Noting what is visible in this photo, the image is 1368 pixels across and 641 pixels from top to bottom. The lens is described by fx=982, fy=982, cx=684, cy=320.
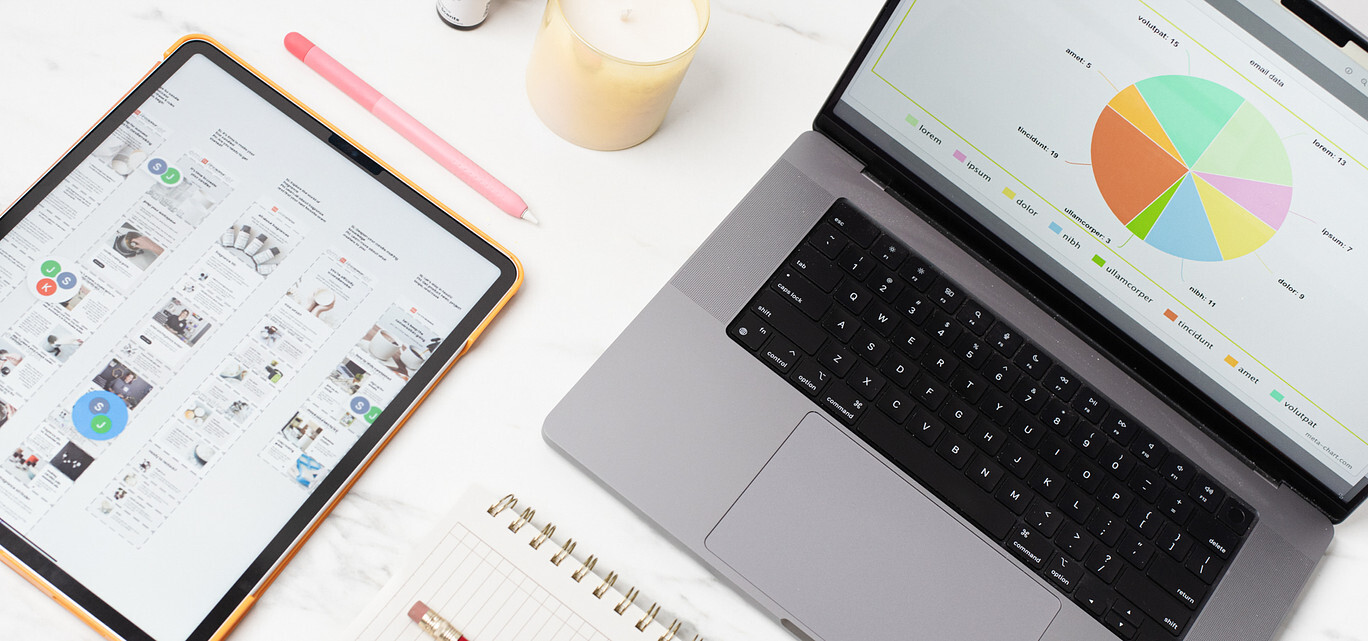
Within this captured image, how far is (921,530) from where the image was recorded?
645mm

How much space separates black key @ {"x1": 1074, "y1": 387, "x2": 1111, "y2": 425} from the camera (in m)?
0.69

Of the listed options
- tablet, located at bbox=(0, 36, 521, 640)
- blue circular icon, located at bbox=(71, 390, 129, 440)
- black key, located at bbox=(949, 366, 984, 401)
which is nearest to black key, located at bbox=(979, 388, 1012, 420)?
black key, located at bbox=(949, 366, 984, 401)

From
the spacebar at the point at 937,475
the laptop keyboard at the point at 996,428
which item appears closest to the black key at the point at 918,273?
the laptop keyboard at the point at 996,428

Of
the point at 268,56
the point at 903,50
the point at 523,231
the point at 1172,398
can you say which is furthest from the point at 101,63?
the point at 1172,398

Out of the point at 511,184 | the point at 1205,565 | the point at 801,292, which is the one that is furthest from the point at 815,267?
the point at 1205,565

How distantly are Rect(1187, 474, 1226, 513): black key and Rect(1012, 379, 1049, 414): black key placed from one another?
0.12 m

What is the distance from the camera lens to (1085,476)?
668mm

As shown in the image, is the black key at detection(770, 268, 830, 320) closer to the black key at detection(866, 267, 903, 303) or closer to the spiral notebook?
the black key at detection(866, 267, 903, 303)

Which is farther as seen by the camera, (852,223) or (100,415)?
(852,223)

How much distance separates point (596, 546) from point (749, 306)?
0.19 metres

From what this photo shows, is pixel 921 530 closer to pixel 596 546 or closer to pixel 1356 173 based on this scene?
pixel 596 546

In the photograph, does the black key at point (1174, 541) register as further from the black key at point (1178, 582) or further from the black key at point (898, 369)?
the black key at point (898, 369)

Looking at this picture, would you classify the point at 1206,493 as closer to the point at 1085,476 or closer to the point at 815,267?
the point at 1085,476

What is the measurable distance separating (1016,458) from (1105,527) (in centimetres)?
7
